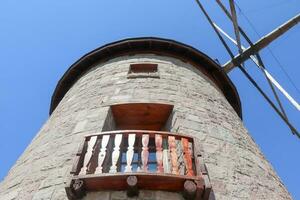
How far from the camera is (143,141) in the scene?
539 centimetres

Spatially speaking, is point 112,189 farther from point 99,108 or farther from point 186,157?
point 99,108

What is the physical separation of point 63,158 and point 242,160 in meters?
2.96

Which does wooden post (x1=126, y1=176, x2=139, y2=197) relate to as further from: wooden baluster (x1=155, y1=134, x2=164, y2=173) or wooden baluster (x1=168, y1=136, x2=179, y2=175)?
wooden baluster (x1=168, y1=136, x2=179, y2=175)

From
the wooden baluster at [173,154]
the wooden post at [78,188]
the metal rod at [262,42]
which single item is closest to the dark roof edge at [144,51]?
the metal rod at [262,42]

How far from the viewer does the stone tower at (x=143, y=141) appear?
4699mm

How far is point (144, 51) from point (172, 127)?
428 centimetres

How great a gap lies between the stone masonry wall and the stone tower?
0.02 meters

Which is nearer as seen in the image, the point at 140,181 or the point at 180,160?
the point at 140,181

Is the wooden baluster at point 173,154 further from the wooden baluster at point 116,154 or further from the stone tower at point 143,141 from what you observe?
the wooden baluster at point 116,154

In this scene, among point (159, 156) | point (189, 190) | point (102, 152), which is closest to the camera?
point (189, 190)

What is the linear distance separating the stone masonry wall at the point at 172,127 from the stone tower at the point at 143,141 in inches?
0.8

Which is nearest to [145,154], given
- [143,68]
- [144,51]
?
[143,68]

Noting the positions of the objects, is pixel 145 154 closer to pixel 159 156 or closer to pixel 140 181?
pixel 159 156

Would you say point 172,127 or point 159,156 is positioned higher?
point 172,127
